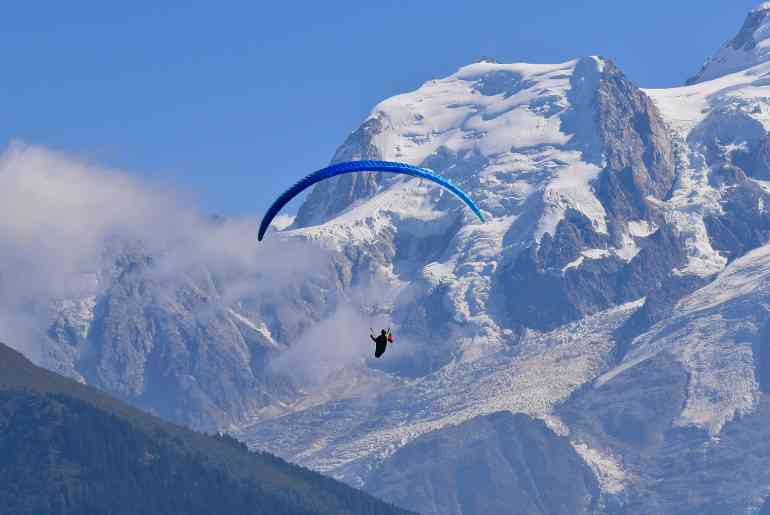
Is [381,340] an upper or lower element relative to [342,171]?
lower

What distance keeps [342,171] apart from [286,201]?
5.30 m

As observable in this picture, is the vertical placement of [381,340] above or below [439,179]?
below

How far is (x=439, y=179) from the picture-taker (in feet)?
648

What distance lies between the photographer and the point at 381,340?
19288 centimetres

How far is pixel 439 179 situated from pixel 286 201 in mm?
12605

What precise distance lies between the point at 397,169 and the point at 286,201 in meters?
10.0

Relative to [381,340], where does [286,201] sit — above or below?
above

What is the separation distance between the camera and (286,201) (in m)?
198

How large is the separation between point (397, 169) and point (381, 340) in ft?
45.2

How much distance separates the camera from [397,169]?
19425cm

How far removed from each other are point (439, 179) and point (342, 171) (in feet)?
26.1

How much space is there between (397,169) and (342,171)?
5.10 meters

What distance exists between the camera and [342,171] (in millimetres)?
196750
